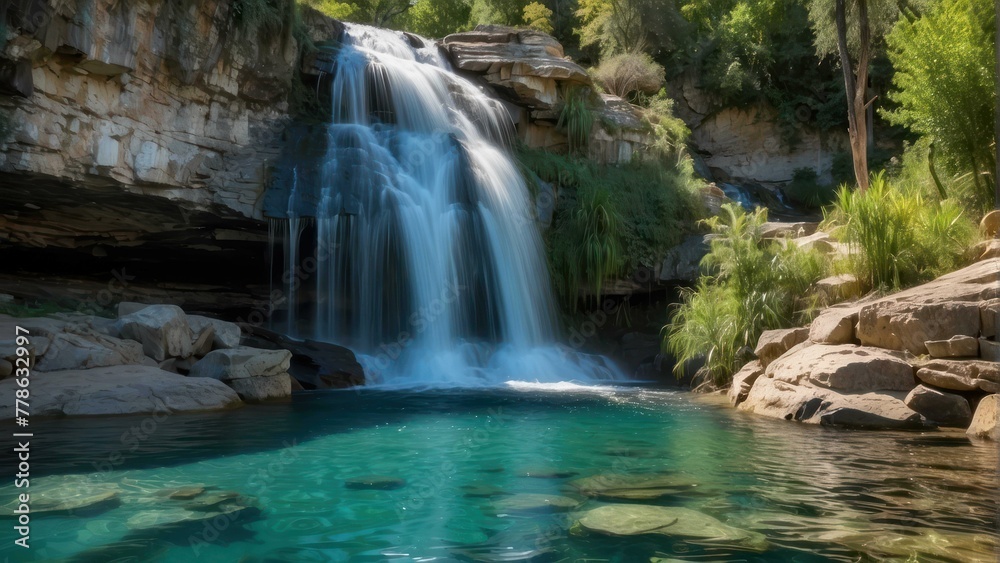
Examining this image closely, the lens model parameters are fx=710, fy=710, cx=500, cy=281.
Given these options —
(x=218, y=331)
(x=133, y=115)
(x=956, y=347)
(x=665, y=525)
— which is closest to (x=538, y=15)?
(x=133, y=115)

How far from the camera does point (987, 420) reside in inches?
247

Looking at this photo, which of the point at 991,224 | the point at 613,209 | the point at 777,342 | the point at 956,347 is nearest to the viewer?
the point at 956,347

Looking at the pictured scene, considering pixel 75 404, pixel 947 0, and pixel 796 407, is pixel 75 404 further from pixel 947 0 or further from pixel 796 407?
pixel 947 0

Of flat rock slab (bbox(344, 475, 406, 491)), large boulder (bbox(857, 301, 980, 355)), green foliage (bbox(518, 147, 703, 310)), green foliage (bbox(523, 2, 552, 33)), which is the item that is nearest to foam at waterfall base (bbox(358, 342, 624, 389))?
green foliage (bbox(518, 147, 703, 310))

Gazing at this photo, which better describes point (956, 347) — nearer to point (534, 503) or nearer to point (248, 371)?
point (534, 503)

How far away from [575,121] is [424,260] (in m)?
6.96

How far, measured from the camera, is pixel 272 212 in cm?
1336

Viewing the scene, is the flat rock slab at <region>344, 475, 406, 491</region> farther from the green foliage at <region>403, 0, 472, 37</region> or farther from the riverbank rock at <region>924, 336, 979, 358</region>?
the green foliage at <region>403, 0, 472, 37</region>

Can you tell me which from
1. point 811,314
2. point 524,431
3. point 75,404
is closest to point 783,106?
point 811,314

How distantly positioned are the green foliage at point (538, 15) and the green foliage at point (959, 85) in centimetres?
1554

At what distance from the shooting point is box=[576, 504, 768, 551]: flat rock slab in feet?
11.4

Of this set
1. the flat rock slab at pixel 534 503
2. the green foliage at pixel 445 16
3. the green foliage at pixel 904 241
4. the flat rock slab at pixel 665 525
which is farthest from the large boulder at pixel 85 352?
the green foliage at pixel 445 16

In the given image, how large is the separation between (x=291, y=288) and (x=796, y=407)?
33.0 feet

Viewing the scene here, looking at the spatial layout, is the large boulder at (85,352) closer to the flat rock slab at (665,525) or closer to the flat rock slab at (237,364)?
the flat rock slab at (237,364)
